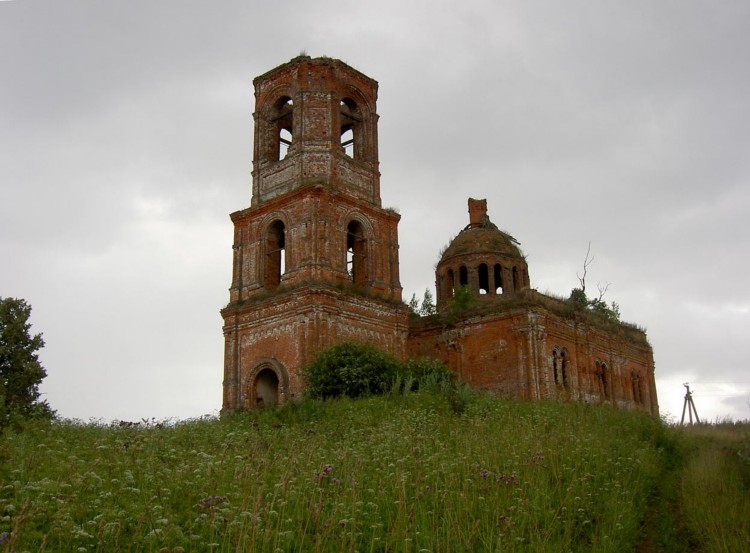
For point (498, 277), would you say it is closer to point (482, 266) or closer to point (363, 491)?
point (482, 266)

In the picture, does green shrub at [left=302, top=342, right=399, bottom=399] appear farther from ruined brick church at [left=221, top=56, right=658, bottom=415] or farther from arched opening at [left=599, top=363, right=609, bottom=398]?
arched opening at [left=599, top=363, right=609, bottom=398]

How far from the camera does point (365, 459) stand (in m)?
7.81

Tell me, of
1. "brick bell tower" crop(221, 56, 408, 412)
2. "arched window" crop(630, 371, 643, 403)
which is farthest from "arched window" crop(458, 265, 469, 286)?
"arched window" crop(630, 371, 643, 403)

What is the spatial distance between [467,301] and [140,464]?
62.8 ft

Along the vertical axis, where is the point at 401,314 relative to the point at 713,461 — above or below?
above

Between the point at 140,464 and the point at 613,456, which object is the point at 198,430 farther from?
the point at 613,456

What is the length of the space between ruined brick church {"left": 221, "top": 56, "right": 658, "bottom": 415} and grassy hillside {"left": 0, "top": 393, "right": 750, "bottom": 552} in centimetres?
932

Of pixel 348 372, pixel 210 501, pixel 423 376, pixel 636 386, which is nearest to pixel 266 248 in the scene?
pixel 348 372

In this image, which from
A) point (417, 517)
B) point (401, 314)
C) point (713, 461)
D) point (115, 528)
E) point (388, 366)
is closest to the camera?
point (115, 528)

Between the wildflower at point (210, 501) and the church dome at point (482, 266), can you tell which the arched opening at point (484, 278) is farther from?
the wildflower at point (210, 501)

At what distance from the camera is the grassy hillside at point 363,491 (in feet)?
16.5

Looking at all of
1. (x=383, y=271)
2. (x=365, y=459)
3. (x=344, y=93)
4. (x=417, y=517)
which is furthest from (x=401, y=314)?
(x=417, y=517)

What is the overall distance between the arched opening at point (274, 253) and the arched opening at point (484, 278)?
9028 millimetres

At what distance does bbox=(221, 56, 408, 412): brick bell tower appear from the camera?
21.5 m
